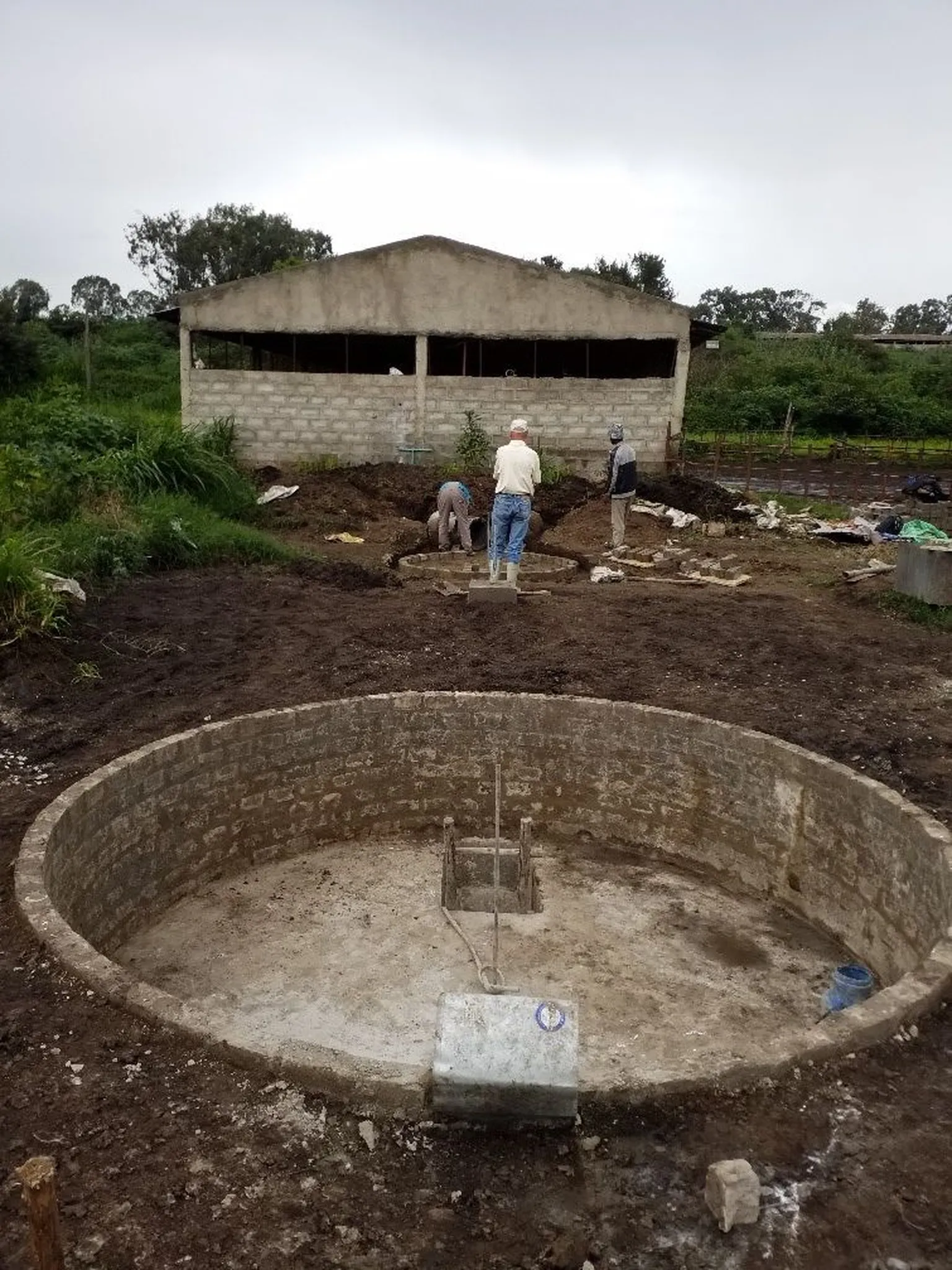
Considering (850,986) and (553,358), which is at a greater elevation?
(553,358)

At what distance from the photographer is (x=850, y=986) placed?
477cm

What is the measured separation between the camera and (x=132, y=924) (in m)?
5.82

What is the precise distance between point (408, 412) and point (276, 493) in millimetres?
2646

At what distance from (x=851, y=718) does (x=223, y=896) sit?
457cm

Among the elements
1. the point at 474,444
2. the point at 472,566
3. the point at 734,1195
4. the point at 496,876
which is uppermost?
the point at 474,444

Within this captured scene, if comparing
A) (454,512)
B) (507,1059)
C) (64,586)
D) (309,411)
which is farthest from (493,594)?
(309,411)

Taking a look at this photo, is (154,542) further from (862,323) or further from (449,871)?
(862,323)

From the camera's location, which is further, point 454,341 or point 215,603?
point 454,341

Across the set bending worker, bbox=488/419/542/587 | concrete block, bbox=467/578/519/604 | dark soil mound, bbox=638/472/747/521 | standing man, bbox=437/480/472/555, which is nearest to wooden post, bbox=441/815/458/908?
concrete block, bbox=467/578/519/604

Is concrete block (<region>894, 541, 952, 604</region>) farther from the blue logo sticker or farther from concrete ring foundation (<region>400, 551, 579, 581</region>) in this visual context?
the blue logo sticker

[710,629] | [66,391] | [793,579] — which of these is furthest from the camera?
[66,391]

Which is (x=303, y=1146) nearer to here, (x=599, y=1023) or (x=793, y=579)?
(x=599, y=1023)

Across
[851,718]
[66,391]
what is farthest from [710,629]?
[66,391]

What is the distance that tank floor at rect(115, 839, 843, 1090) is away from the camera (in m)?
5.08
